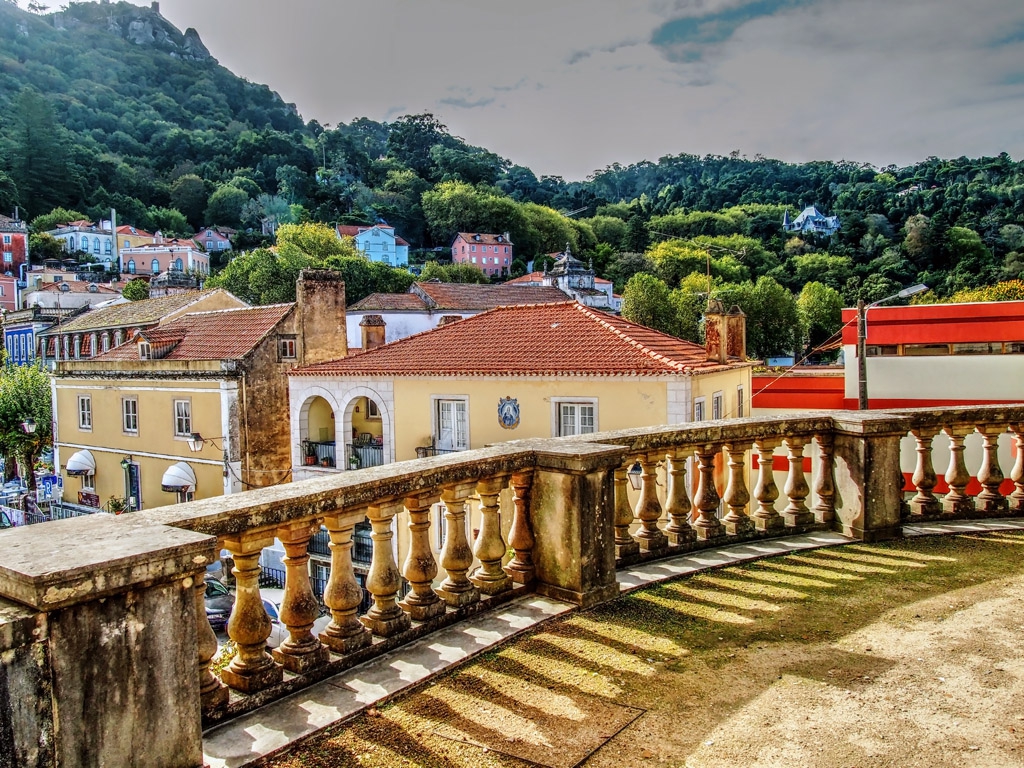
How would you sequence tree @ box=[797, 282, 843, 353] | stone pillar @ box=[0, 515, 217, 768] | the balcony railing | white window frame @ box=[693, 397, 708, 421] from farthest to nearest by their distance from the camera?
tree @ box=[797, 282, 843, 353]
white window frame @ box=[693, 397, 708, 421]
the balcony railing
stone pillar @ box=[0, 515, 217, 768]

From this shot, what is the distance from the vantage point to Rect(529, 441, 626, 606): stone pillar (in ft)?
14.8

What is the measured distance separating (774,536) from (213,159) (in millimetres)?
149432

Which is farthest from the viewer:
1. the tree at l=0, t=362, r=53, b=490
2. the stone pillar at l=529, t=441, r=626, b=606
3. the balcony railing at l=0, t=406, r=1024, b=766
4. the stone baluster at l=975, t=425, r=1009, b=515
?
the tree at l=0, t=362, r=53, b=490

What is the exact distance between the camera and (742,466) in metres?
5.99

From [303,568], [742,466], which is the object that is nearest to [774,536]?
[742,466]

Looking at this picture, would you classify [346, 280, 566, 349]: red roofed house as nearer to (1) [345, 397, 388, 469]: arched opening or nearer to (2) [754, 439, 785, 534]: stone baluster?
(1) [345, 397, 388, 469]: arched opening

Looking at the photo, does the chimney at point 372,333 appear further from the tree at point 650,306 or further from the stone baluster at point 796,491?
the tree at point 650,306

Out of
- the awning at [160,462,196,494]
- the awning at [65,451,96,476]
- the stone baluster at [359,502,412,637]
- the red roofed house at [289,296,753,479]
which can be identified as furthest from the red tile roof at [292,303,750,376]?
the stone baluster at [359,502,412,637]

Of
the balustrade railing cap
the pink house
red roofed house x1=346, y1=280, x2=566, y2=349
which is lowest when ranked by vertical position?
the balustrade railing cap

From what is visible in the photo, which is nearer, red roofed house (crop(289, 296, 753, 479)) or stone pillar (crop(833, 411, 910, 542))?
stone pillar (crop(833, 411, 910, 542))

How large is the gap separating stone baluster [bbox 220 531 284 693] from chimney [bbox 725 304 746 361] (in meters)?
20.9

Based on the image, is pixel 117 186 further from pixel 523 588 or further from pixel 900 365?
pixel 523 588

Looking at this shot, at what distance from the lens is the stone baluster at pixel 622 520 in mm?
5238

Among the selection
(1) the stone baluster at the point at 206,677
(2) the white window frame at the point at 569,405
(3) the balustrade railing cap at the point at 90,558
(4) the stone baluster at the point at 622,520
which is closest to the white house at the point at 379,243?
(2) the white window frame at the point at 569,405
